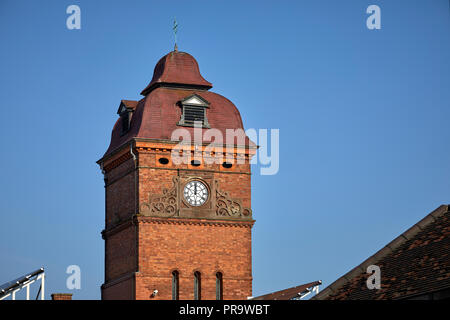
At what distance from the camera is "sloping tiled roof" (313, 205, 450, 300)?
32.8m

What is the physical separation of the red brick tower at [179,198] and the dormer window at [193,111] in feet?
0.18

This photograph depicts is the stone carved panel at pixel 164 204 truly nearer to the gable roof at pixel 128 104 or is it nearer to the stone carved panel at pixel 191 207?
the stone carved panel at pixel 191 207

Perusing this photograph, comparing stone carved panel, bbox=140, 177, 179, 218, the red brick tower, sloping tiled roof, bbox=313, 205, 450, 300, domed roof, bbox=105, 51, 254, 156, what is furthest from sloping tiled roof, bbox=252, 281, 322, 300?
sloping tiled roof, bbox=313, 205, 450, 300

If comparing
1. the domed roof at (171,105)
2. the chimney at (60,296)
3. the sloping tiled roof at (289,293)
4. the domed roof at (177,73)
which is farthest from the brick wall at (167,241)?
the sloping tiled roof at (289,293)

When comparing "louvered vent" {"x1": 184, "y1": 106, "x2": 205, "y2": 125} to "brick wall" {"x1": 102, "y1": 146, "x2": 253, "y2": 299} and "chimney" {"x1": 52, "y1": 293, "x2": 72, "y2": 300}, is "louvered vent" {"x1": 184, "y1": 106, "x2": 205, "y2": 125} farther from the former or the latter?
"chimney" {"x1": 52, "y1": 293, "x2": 72, "y2": 300}

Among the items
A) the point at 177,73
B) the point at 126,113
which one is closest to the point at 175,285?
the point at 126,113

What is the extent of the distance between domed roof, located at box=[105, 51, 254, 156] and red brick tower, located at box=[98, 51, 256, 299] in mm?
54

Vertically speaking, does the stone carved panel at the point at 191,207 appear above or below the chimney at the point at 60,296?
above

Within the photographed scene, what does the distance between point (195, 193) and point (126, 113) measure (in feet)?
20.0

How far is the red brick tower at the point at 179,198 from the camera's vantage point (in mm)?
65750

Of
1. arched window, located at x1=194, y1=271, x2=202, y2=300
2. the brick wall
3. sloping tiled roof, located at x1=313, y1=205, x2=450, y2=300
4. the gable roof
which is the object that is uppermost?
the gable roof

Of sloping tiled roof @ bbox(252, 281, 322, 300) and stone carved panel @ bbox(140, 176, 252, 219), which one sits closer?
sloping tiled roof @ bbox(252, 281, 322, 300)
